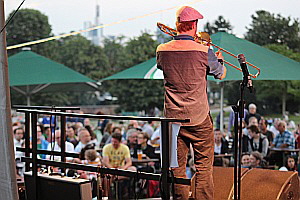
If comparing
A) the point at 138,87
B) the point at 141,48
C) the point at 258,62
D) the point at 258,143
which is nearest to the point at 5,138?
the point at 258,62

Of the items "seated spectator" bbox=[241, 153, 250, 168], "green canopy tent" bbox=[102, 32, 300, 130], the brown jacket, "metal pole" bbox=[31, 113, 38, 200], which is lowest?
"seated spectator" bbox=[241, 153, 250, 168]

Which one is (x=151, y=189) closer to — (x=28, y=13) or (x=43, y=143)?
(x=43, y=143)

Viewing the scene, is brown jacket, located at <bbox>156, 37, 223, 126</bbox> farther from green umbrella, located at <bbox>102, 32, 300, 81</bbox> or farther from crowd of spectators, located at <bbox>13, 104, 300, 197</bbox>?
green umbrella, located at <bbox>102, 32, 300, 81</bbox>

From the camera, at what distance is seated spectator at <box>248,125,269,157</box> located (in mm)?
8484

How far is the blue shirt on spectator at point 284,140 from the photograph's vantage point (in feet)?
29.3

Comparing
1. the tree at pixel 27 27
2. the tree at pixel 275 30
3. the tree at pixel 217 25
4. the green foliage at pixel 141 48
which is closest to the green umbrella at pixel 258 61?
the tree at pixel 275 30

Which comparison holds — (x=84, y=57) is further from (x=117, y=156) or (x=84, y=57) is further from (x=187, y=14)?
(x=187, y=14)

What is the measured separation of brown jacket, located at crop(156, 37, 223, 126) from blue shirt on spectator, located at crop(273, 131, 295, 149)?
5.27 m

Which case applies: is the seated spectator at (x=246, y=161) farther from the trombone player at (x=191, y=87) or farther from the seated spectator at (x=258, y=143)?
the trombone player at (x=191, y=87)

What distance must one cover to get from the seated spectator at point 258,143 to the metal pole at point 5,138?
18.0 feet

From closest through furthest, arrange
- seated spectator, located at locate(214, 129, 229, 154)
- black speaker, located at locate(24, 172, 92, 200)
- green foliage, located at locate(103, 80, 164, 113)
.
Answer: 1. black speaker, located at locate(24, 172, 92, 200)
2. seated spectator, located at locate(214, 129, 229, 154)
3. green foliage, located at locate(103, 80, 164, 113)

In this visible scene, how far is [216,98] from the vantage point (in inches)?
579

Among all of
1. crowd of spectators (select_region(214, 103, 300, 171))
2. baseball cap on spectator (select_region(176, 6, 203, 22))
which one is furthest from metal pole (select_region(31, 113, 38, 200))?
crowd of spectators (select_region(214, 103, 300, 171))

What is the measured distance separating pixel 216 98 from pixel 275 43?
2.77 m
